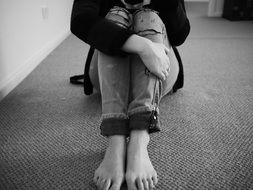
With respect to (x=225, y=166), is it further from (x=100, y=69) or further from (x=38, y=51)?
(x=38, y=51)

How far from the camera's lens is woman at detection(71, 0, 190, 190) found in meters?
0.66

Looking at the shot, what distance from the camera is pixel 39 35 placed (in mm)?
1613

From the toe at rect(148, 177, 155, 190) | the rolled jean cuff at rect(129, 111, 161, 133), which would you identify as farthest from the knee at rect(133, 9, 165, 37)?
the toe at rect(148, 177, 155, 190)

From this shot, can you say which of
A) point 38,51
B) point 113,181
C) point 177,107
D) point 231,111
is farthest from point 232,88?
point 38,51

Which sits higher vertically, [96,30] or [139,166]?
[96,30]

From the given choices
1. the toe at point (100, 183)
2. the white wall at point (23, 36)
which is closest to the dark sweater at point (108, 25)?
the toe at point (100, 183)

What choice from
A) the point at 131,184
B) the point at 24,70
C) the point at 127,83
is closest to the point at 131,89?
the point at 127,83

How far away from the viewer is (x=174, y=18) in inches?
34.5

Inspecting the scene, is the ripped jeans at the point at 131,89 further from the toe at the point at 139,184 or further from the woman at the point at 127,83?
the toe at the point at 139,184

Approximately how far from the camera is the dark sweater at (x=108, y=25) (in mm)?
728

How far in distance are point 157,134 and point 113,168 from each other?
28cm

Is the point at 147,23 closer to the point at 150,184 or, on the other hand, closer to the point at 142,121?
the point at 142,121

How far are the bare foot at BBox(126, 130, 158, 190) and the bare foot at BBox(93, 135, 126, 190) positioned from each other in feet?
0.06

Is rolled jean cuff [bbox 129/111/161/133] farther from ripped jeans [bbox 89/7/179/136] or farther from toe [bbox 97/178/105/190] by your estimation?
toe [bbox 97/178/105/190]
